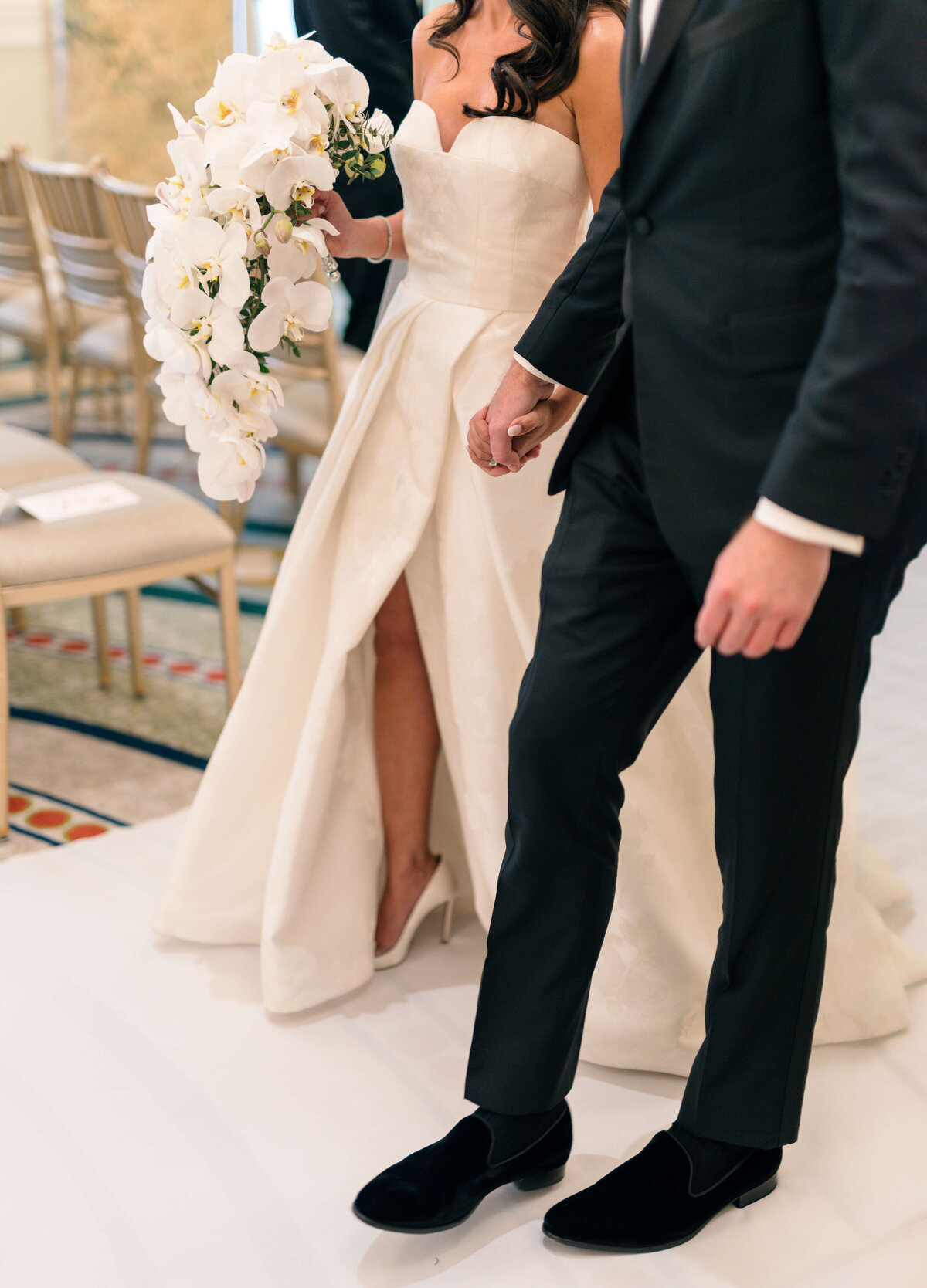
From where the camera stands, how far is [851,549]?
917 millimetres

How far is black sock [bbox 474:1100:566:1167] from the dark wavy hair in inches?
45.8

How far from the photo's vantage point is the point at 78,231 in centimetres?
395

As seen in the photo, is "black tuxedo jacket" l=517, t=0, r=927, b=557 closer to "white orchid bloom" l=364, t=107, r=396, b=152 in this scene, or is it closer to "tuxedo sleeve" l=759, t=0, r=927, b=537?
"tuxedo sleeve" l=759, t=0, r=927, b=537

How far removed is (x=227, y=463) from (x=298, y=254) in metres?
0.26

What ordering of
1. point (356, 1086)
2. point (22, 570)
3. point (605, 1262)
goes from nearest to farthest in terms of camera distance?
point (605, 1262) < point (356, 1086) < point (22, 570)

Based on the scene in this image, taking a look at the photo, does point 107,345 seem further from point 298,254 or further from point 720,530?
point 720,530

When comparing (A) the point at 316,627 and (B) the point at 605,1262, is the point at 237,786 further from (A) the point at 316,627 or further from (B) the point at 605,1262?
(B) the point at 605,1262

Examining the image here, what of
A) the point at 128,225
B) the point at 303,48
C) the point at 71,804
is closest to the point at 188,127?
the point at 303,48

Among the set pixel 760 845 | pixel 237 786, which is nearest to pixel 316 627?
pixel 237 786

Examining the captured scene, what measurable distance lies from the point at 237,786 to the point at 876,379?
1.21 meters

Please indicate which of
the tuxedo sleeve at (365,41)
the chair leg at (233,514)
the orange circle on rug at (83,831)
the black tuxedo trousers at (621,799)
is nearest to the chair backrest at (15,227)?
the chair leg at (233,514)

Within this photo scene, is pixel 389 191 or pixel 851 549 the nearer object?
pixel 851 549

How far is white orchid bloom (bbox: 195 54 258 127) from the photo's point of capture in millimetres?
1416

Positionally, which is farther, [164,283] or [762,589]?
→ [164,283]
